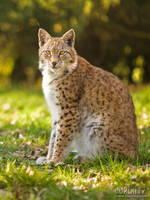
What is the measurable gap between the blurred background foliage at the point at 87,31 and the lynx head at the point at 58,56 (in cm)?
543

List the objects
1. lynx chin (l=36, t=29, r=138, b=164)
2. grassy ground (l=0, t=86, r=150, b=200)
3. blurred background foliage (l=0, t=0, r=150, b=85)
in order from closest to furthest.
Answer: grassy ground (l=0, t=86, r=150, b=200), lynx chin (l=36, t=29, r=138, b=164), blurred background foliage (l=0, t=0, r=150, b=85)

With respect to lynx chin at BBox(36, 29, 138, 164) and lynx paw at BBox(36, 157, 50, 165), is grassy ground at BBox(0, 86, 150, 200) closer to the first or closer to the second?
lynx paw at BBox(36, 157, 50, 165)

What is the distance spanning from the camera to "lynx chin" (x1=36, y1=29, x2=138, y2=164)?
17.0ft

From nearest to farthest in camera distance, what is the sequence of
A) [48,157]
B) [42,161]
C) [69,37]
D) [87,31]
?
[42,161]
[48,157]
[69,37]
[87,31]

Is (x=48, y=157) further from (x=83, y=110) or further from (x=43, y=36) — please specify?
(x=43, y=36)

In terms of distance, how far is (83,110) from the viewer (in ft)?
17.4

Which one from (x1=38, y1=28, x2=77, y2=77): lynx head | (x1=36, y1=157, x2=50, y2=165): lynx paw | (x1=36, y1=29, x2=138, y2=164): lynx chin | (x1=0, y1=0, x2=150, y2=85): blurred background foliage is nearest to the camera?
(x1=36, y1=157, x2=50, y2=165): lynx paw

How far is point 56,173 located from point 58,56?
1.78 metres

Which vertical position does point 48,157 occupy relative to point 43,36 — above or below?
below

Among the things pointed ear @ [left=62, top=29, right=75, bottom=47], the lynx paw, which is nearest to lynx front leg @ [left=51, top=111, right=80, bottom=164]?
the lynx paw

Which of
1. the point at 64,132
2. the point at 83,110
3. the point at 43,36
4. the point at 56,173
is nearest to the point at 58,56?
the point at 43,36

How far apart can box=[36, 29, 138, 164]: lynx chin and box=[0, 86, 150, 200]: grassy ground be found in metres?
0.23

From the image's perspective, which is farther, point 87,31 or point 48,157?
point 87,31

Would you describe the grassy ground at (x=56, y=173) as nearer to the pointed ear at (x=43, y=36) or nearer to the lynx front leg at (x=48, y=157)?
the lynx front leg at (x=48, y=157)
